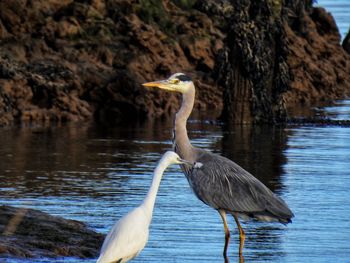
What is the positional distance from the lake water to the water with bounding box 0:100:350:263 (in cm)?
2

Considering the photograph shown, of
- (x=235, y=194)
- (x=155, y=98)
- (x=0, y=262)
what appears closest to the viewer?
(x=0, y=262)

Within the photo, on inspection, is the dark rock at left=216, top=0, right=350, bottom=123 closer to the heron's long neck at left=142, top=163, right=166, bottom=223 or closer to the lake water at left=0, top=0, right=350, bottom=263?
the lake water at left=0, top=0, right=350, bottom=263

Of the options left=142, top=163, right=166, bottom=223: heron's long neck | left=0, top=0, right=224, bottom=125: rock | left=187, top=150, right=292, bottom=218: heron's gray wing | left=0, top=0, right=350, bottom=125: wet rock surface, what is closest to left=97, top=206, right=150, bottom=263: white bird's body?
left=142, top=163, right=166, bottom=223: heron's long neck

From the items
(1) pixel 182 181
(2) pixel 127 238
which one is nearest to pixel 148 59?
(1) pixel 182 181

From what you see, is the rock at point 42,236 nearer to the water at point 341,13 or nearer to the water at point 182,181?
the water at point 182,181

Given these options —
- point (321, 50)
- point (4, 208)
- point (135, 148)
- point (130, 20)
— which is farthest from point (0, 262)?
point (321, 50)

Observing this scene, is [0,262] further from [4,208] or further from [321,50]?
[321,50]

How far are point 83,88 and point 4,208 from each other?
19.1 meters

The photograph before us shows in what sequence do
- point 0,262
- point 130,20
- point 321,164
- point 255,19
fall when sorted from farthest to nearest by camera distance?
point 130,20 < point 255,19 < point 321,164 < point 0,262

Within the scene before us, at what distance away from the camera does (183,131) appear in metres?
15.2

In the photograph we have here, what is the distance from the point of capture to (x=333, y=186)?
1944 cm

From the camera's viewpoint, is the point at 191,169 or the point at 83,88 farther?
the point at 83,88

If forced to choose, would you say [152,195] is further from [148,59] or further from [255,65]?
[148,59]

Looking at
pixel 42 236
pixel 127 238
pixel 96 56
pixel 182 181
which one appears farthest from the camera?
pixel 96 56
